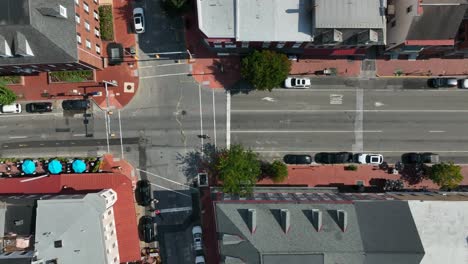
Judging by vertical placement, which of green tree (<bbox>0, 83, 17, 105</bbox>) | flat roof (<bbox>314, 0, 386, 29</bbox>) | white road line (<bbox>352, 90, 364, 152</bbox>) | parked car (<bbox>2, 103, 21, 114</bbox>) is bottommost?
white road line (<bbox>352, 90, 364, 152</bbox>)

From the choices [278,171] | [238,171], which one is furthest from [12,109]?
[278,171]

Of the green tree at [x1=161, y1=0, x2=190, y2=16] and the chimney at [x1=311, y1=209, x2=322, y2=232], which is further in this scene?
the green tree at [x1=161, y1=0, x2=190, y2=16]

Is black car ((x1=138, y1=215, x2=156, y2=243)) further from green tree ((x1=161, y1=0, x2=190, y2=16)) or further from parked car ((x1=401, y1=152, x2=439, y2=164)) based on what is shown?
parked car ((x1=401, y1=152, x2=439, y2=164))

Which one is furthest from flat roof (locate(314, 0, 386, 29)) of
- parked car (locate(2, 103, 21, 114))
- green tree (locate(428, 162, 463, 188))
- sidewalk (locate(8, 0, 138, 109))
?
parked car (locate(2, 103, 21, 114))

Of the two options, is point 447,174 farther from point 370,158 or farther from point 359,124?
point 359,124

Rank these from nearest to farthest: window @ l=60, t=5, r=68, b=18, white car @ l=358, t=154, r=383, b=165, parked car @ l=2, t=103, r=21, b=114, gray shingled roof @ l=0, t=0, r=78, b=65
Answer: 1. gray shingled roof @ l=0, t=0, r=78, b=65
2. window @ l=60, t=5, r=68, b=18
3. white car @ l=358, t=154, r=383, b=165
4. parked car @ l=2, t=103, r=21, b=114

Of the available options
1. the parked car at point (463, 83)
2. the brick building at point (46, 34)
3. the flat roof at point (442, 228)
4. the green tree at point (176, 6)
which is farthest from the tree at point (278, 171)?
the brick building at point (46, 34)

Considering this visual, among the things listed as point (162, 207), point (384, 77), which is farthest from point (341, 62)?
point (162, 207)
